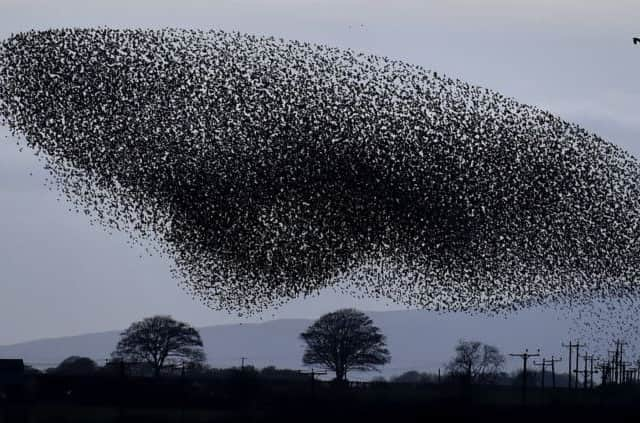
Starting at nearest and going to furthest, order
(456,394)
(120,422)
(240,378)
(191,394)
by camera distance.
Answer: (120,422) → (456,394) → (191,394) → (240,378)

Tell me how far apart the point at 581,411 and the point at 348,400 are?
492 inches

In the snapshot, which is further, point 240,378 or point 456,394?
point 240,378

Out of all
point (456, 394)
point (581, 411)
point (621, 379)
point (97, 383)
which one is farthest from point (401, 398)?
point (621, 379)

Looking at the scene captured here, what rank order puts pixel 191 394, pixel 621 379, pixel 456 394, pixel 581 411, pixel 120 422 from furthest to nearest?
1. pixel 621 379
2. pixel 191 394
3. pixel 456 394
4. pixel 581 411
5. pixel 120 422

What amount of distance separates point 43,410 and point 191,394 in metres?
20.5

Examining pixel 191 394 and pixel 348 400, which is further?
pixel 191 394

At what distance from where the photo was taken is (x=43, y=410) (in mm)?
Answer: 81938

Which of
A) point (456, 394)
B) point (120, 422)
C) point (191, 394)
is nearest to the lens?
point (120, 422)

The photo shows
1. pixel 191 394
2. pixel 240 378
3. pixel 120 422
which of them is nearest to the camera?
pixel 120 422

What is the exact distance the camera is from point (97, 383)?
105188 mm

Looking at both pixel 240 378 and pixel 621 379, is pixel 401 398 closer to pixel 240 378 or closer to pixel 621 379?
pixel 240 378

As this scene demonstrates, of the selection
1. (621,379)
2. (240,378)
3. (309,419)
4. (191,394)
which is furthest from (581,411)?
(621,379)

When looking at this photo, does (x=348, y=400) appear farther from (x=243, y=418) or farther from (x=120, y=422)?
(x=120, y=422)

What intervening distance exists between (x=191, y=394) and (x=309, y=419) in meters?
32.0
